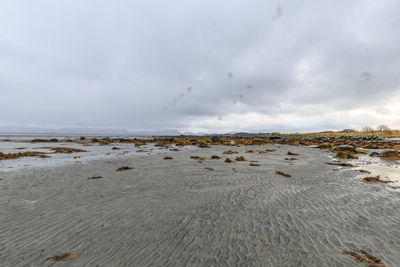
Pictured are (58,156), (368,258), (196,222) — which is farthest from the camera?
(58,156)

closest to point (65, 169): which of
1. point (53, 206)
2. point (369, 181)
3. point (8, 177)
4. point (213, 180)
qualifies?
point (8, 177)

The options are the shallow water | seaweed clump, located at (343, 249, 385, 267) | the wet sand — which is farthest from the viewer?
the shallow water

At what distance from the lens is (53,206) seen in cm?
456

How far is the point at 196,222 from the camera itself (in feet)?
12.5

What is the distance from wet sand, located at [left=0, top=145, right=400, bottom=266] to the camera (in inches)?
108

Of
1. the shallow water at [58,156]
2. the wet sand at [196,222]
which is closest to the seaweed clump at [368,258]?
the wet sand at [196,222]

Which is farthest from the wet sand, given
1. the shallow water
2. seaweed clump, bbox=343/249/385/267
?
the shallow water

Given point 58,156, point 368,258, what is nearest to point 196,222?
point 368,258

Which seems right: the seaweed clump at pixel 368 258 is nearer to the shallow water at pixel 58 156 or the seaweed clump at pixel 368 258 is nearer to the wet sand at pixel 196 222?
the wet sand at pixel 196 222

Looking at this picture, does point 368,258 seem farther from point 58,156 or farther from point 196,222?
point 58,156

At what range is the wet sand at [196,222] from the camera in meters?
2.75

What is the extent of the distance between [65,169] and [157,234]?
827cm

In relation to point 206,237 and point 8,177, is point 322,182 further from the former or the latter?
point 8,177

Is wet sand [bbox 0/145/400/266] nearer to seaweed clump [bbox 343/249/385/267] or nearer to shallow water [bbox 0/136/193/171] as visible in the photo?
seaweed clump [bbox 343/249/385/267]
